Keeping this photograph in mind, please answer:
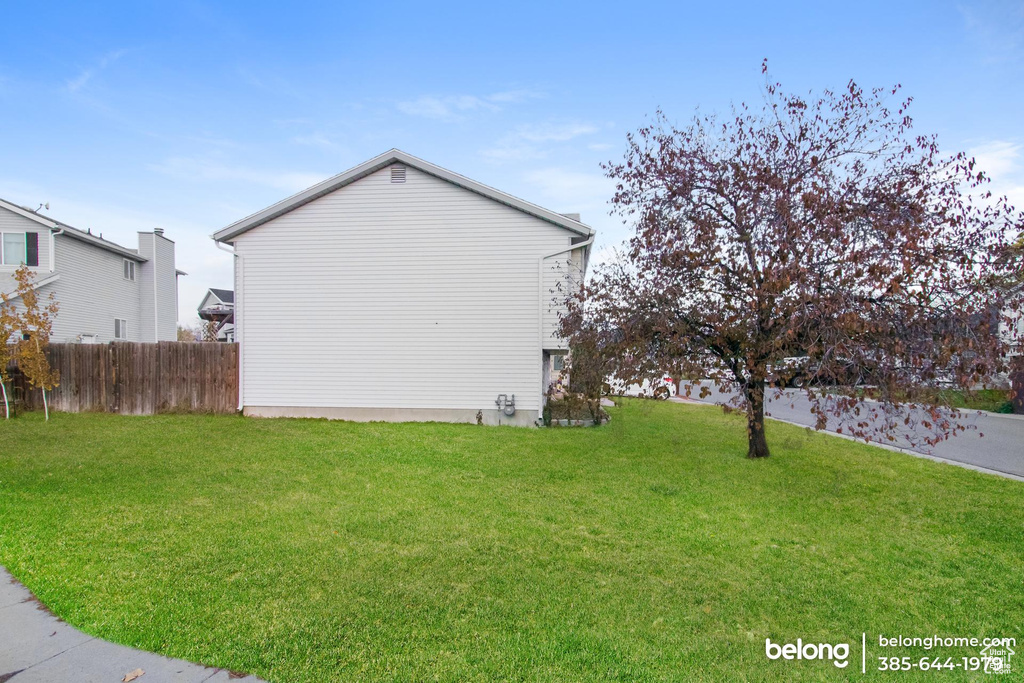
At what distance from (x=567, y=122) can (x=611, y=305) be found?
7.12 meters

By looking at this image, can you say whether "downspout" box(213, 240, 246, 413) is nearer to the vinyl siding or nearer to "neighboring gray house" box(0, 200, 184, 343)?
"neighboring gray house" box(0, 200, 184, 343)

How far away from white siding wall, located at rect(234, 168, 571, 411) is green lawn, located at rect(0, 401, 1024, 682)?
14.2 ft

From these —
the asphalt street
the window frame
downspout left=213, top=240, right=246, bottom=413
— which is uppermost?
the window frame

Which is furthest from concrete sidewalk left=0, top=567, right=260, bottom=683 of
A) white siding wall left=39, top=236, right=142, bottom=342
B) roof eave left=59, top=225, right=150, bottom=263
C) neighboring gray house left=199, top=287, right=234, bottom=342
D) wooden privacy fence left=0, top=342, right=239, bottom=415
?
neighboring gray house left=199, top=287, right=234, bottom=342

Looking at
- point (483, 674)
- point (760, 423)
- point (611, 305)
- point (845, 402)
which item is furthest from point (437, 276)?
point (483, 674)

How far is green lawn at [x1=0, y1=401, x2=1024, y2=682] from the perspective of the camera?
377 centimetres

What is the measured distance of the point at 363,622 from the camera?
13.3ft

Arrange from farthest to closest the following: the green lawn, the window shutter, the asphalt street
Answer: the window shutter
the asphalt street
the green lawn

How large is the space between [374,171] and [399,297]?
132 inches

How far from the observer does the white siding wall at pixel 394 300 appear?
47.5ft

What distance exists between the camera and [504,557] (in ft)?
17.9

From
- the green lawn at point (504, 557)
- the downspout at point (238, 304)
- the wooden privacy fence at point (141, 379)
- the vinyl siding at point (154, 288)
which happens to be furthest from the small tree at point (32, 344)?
the vinyl siding at point (154, 288)

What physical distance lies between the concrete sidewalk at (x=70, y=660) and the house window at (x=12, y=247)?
21.5m

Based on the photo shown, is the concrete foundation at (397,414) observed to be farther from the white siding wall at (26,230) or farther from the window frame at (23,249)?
the window frame at (23,249)
